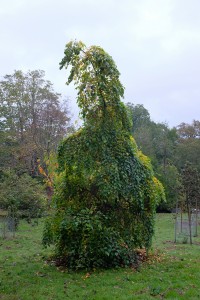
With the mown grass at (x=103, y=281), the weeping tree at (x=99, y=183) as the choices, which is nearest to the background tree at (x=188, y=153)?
the weeping tree at (x=99, y=183)

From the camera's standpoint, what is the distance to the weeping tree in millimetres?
8548

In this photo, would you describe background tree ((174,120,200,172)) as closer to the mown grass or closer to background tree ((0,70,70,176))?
background tree ((0,70,70,176))

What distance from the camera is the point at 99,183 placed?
866 centimetres

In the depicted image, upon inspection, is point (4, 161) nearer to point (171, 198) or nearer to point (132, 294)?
point (171, 198)

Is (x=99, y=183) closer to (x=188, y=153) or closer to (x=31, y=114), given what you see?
(x=31, y=114)

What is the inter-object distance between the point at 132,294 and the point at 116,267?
6.09 ft

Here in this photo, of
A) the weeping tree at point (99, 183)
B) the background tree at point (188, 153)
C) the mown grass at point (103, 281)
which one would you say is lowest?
the mown grass at point (103, 281)

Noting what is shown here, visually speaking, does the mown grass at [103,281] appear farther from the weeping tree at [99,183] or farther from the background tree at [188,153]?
the background tree at [188,153]

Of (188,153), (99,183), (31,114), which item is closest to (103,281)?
(99,183)

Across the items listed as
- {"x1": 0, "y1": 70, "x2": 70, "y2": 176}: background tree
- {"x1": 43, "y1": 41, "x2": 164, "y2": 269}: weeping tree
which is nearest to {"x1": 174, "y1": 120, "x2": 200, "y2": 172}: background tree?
{"x1": 0, "y1": 70, "x2": 70, "y2": 176}: background tree

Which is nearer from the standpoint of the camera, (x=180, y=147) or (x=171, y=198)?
(x=171, y=198)

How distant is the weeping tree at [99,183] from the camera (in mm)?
8548

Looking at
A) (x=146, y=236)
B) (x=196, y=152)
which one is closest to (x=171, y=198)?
(x=196, y=152)

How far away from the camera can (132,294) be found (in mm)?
6652
